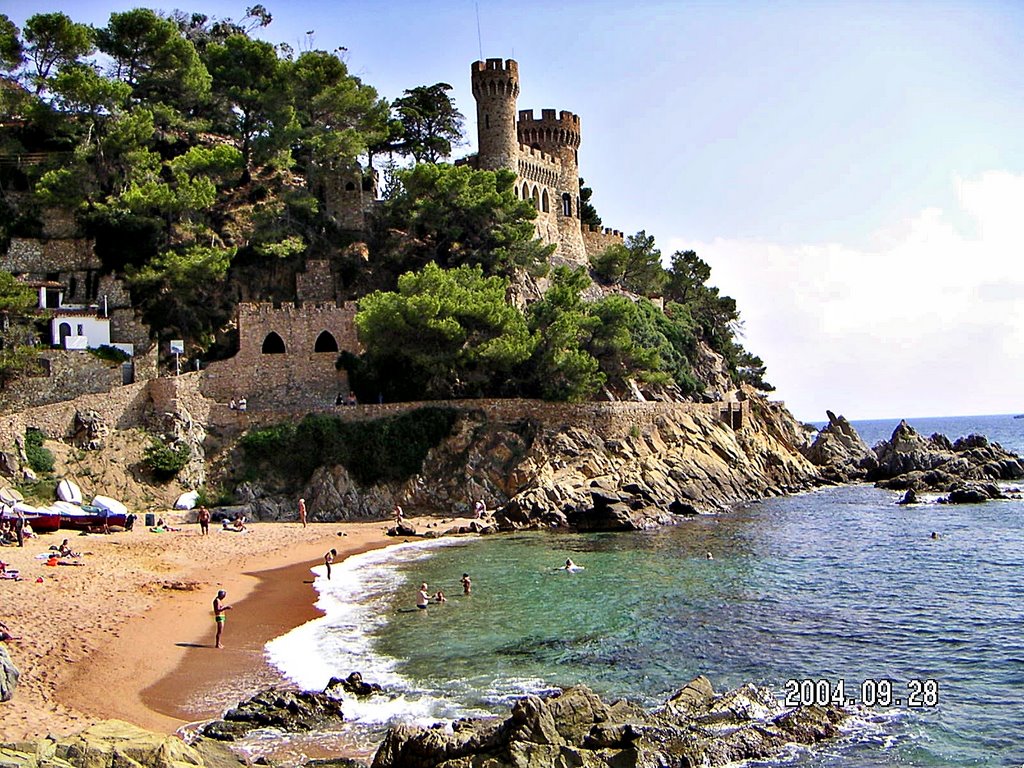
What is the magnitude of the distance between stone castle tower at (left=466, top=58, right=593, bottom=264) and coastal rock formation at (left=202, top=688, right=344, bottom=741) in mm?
43771

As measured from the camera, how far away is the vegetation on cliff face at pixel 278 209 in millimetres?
46312

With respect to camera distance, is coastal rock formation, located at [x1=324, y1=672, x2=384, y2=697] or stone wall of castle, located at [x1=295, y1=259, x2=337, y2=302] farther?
stone wall of castle, located at [x1=295, y1=259, x2=337, y2=302]

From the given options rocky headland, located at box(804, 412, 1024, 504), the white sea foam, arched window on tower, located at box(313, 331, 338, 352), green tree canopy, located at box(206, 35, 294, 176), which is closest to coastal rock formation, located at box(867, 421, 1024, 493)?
rocky headland, located at box(804, 412, 1024, 504)

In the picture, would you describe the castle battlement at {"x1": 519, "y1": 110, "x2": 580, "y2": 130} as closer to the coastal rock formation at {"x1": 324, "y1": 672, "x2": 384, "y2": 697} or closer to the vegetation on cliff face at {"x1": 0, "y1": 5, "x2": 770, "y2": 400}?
the vegetation on cliff face at {"x1": 0, "y1": 5, "x2": 770, "y2": 400}

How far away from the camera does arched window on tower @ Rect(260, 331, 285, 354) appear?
46.5 m

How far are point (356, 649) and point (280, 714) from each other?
4938mm

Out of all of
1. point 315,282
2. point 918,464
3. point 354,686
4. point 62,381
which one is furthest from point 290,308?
point 918,464

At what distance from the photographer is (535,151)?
64938 mm

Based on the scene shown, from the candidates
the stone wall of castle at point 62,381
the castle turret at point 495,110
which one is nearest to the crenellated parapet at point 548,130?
the castle turret at point 495,110

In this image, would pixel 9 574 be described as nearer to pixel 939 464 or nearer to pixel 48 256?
pixel 48 256

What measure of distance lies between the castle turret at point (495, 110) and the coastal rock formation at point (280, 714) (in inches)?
1872

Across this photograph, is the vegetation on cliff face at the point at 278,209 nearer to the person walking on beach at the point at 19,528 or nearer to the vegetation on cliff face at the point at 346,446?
the vegetation on cliff face at the point at 346,446

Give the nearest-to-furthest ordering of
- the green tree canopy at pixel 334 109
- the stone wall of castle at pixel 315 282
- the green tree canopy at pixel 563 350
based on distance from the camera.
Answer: the green tree canopy at pixel 563 350, the stone wall of castle at pixel 315 282, the green tree canopy at pixel 334 109

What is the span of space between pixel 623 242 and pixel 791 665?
56.8 meters
